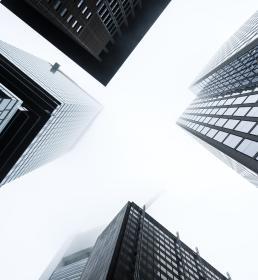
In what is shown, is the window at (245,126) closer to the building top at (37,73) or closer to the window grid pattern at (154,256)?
the window grid pattern at (154,256)

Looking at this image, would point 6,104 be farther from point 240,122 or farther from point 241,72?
point 241,72

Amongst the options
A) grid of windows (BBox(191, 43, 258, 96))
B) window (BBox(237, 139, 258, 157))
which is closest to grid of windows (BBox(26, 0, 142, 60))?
grid of windows (BBox(191, 43, 258, 96))

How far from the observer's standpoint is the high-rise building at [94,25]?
Result: 112 feet

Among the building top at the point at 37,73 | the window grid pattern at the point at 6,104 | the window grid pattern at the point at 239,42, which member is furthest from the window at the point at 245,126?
the building top at the point at 37,73

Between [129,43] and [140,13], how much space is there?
13.8 ft

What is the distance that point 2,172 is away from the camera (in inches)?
2052

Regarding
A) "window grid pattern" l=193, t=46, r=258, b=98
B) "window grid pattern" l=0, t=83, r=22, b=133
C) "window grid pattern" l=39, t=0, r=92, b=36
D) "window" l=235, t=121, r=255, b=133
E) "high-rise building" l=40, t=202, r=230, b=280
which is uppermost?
"window grid pattern" l=193, t=46, r=258, b=98

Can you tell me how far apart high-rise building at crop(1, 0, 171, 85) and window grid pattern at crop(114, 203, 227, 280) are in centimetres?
2927

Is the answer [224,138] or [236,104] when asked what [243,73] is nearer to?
[236,104]

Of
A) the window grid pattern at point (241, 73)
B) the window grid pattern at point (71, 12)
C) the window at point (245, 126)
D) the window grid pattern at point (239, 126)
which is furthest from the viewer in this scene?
the window grid pattern at point (241, 73)

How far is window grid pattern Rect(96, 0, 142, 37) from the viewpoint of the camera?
3572cm

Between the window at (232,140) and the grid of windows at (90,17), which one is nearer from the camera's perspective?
the window at (232,140)

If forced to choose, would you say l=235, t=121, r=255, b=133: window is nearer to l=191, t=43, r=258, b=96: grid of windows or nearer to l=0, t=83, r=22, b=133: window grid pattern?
l=191, t=43, r=258, b=96: grid of windows

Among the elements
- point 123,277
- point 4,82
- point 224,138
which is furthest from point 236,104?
point 4,82
